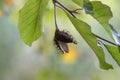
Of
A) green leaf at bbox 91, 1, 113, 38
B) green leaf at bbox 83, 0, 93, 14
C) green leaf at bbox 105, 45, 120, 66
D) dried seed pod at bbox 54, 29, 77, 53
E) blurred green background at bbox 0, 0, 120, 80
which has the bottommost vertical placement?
blurred green background at bbox 0, 0, 120, 80

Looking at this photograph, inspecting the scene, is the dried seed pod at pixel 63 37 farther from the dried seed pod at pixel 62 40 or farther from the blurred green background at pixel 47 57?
the blurred green background at pixel 47 57

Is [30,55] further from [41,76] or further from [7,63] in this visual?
[41,76]

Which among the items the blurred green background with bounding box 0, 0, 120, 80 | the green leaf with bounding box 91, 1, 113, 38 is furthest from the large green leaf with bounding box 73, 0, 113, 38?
the blurred green background with bounding box 0, 0, 120, 80

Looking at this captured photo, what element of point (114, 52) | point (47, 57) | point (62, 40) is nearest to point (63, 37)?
point (62, 40)

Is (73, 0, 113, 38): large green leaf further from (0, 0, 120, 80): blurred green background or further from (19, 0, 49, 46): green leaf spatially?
(0, 0, 120, 80): blurred green background

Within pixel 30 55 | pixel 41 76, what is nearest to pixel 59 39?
pixel 41 76
